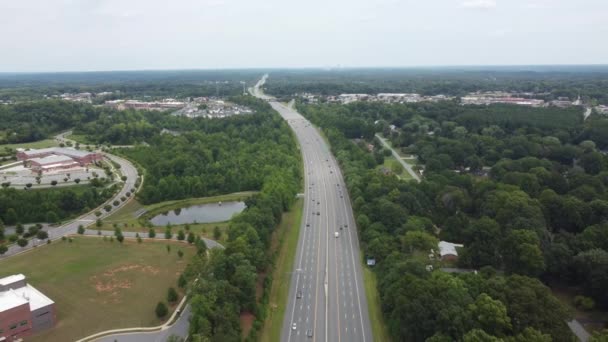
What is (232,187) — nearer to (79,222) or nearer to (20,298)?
(79,222)

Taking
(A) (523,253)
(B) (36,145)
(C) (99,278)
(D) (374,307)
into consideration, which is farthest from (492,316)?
(B) (36,145)

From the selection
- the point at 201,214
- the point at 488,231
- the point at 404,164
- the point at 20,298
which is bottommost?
the point at 201,214

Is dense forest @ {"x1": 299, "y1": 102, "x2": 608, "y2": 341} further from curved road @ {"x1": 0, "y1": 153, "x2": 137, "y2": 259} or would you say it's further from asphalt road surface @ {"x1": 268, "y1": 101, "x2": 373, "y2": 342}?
curved road @ {"x1": 0, "y1": 153, "x2": 137, "y2": 259}

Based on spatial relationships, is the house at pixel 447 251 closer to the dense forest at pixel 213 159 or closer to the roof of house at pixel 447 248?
the roof of house at pixel 447 248

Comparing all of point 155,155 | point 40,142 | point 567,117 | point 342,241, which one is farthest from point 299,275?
point 567,117

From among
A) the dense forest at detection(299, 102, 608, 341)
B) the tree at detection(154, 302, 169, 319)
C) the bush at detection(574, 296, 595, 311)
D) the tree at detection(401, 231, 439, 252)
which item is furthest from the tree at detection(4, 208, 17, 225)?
the bush at detection(574, 296, 595, 311)

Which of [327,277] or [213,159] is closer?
[327,277]

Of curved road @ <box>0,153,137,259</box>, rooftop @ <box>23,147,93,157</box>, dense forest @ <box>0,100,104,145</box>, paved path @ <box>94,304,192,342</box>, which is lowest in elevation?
paved path @ <box>94,304,192,342</box>
